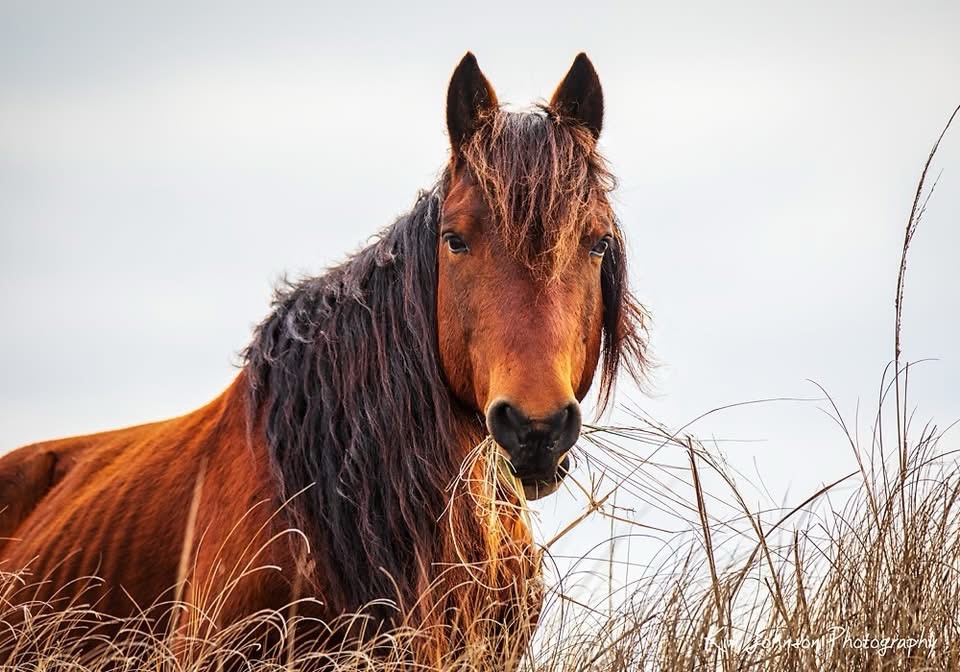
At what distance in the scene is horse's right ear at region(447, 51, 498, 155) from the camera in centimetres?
415

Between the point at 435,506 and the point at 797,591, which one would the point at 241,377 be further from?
the point at 797,591

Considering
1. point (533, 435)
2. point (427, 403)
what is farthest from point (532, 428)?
point (427, 403)

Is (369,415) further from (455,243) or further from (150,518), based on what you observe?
(150,518)

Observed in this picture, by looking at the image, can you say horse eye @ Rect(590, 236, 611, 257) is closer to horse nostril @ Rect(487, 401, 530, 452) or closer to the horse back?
horse nostril @ Rect(487, 401, 530, 452)

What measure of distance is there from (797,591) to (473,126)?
6.63ft

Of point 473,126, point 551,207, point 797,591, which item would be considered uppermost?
point 473,126

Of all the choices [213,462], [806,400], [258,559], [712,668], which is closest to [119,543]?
[213,462]

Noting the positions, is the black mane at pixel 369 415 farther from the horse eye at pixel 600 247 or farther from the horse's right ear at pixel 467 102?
the horse eye at pixel 600 247

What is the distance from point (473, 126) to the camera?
4.16 metres

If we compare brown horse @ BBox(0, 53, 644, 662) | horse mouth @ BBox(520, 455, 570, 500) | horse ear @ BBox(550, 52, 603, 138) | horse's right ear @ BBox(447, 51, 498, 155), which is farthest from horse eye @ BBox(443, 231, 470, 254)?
horse mouth @ BBox(520, 455, 570, 500)

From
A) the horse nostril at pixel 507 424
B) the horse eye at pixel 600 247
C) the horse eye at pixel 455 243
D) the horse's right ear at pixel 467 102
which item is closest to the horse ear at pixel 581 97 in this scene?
the horse's right ear at pixel 467 102

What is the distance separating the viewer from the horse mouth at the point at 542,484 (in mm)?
3443

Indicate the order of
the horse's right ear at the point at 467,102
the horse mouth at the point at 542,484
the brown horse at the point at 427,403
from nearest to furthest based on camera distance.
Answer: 1. the horse mouth at the point at 542,484
2. the brown horse at the point at 427,403
3. the horse's right ear at the point at 467,102

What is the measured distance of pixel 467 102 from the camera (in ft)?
13.7
